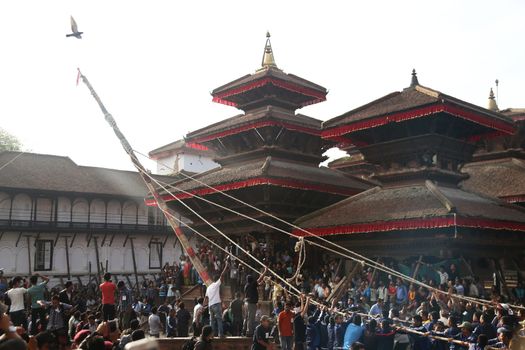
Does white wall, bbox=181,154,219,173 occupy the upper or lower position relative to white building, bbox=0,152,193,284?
upper

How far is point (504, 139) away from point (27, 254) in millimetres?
36018

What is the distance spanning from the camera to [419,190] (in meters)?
21.1

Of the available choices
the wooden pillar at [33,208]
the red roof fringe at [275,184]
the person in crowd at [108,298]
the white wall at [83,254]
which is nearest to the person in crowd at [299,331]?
the person in crowd at [108,298]

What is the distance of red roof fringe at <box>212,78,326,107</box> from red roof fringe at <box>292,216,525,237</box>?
10.9m

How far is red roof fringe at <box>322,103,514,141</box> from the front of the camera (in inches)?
797

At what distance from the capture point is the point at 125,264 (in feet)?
169

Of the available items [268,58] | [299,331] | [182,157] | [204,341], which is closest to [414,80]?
[268,58]

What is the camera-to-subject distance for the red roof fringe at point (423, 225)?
57.9 feet

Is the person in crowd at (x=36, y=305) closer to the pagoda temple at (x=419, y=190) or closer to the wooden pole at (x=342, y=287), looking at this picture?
the wooden pole at (x=342, y=287)

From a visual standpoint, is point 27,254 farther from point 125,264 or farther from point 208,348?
point 208,348

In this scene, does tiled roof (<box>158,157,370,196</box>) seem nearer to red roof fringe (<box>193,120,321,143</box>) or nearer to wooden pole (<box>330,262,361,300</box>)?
red roof fringe (<box>193,120,321,143</box>)

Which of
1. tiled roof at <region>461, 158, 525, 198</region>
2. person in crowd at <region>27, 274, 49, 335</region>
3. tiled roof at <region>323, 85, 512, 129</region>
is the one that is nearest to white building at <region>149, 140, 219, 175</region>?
tiled roof at <region>461, 158, 525, 198</region>

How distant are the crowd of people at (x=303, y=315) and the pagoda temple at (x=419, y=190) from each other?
133 cm

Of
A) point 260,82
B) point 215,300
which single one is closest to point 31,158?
point 260,82
